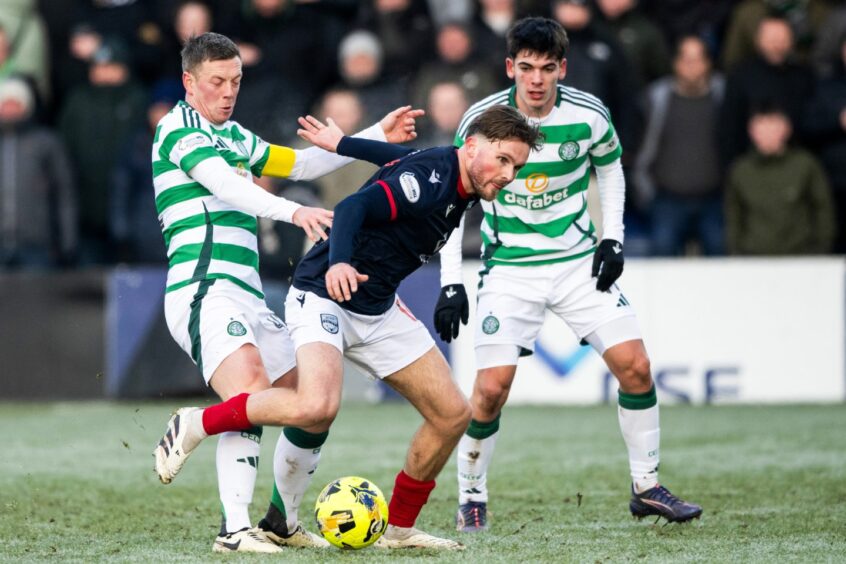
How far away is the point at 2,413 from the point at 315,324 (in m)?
7.72

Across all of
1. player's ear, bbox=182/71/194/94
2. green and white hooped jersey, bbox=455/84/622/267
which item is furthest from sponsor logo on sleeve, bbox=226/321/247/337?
green and white hooped jersey, bbox=455/84/622/267

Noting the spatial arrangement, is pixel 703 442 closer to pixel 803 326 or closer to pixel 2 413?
pixel 803 326

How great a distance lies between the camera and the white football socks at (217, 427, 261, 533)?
6441 millimetres

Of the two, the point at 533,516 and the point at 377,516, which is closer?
the point at 377,516

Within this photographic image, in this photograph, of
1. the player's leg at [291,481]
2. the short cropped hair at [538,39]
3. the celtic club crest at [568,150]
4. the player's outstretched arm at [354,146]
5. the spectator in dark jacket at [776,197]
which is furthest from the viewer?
the spectator in dark jacket at [776,197]

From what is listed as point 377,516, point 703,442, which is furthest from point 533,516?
point 703,442

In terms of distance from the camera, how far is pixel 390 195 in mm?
6352

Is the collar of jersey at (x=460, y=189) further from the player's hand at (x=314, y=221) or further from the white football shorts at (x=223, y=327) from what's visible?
the white football shorts at (x=223, y=327)

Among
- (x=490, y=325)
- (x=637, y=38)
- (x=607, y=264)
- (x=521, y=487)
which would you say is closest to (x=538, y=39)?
(x=607, y=264)

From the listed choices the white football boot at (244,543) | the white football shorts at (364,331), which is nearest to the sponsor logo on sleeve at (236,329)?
the white football shorts at (364,331)

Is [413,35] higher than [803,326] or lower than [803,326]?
higher

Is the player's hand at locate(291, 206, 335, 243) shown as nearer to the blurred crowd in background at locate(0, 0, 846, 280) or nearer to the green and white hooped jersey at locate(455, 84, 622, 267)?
the green and white hooped jersey at locate(455, 84, 622, 267)

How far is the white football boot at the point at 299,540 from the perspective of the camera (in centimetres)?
674

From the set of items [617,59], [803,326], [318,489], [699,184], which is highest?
[617,59]
